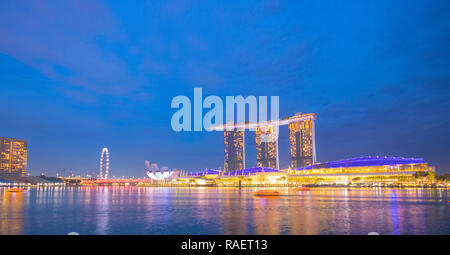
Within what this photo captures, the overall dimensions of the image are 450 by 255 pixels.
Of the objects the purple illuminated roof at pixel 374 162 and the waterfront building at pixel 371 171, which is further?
the purple illuminated roof at pixel 374 162

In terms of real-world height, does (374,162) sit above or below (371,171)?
above

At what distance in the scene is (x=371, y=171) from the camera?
152m

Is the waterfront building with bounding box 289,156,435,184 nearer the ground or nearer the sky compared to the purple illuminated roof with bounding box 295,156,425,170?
nearer the ground

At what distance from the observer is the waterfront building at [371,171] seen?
141500mm

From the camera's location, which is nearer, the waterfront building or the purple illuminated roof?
the waterfront building

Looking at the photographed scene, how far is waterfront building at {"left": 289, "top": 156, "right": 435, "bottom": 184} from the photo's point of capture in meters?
142

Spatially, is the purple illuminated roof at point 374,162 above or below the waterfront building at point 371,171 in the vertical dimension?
above
